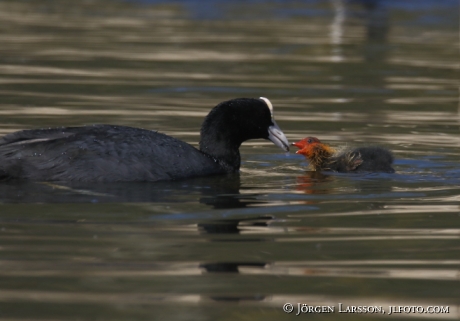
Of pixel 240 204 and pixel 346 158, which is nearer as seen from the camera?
pixel 240 204

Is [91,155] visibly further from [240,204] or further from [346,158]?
[346,158]

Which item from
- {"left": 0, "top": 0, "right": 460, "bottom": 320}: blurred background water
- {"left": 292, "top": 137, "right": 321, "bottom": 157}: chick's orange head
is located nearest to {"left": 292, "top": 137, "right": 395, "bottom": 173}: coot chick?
{"left": 292, "top": 137, "right": 321, "bottom": 157}: chick's orange head

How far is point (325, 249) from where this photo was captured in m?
6.78

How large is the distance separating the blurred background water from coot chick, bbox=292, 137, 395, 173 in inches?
6.9

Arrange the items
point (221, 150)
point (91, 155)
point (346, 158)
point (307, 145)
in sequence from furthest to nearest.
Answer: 1. point (307, 145)
2. point (346, 158)
3. point (221, 150)
4. point (91, 155)

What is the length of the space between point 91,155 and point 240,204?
143cm

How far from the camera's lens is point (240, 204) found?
331 inches

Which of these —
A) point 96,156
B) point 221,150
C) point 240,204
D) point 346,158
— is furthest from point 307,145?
point 96,156

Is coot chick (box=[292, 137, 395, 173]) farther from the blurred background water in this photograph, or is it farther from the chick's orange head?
the blurred background water

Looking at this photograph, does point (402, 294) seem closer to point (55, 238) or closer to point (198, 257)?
point (198, 257)

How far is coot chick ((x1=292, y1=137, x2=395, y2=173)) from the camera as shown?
10008 millimetres

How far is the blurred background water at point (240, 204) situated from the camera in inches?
227

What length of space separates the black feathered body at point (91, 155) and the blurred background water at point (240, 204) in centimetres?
17

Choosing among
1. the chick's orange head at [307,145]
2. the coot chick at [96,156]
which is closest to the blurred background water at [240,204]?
the coot chick at [96,156]
